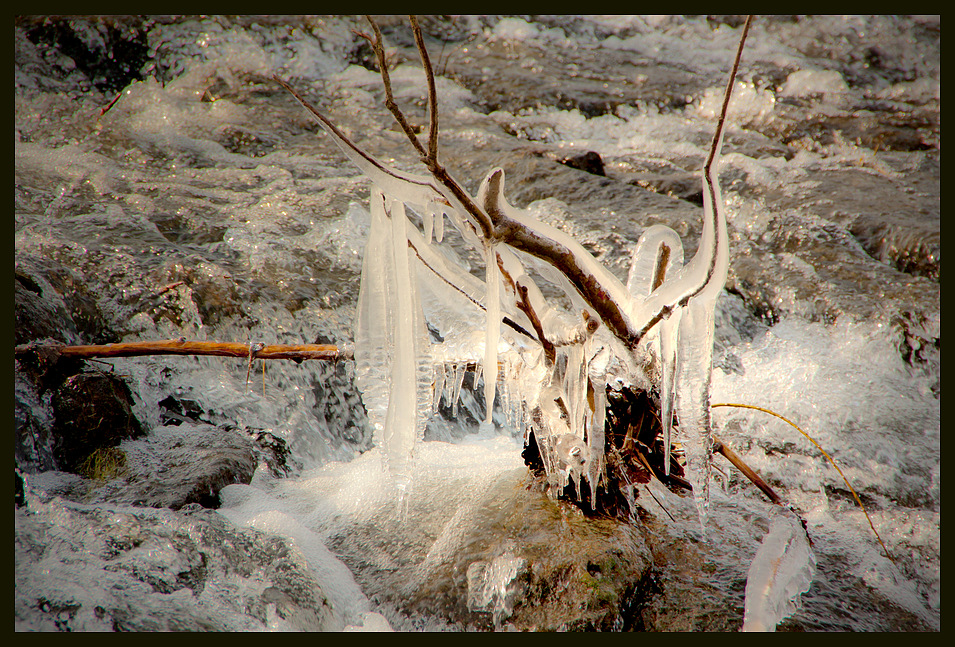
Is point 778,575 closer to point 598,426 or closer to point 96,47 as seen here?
point 598,426

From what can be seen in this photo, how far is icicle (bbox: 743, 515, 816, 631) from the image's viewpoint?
194cm

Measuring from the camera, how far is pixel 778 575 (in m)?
2.09

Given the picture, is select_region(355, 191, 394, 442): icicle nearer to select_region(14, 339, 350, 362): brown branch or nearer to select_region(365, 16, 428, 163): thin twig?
select_region(14, 339, 350, 362): brown branch

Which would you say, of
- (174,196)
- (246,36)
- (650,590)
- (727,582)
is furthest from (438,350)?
(246,36)

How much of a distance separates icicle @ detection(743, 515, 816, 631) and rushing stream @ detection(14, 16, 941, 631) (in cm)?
6

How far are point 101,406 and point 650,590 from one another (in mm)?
2476

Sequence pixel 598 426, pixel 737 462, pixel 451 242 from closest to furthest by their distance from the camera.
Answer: pixel 598 426 < pixel 737 462 < pixel 451 242

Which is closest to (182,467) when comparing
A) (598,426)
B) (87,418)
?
(87,418)

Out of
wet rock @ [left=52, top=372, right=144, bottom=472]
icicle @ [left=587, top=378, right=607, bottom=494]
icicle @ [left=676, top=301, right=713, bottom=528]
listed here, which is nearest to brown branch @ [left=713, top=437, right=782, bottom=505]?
icicle @ [left=676, top=301, right=713, bottom=528]

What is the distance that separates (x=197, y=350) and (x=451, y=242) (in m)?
2.83

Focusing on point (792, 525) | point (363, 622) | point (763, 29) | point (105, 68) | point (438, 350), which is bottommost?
point (363, 622)

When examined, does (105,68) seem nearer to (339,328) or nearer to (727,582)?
(339,328)

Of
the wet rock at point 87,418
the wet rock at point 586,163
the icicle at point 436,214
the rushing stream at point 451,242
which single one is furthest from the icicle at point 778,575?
the wet rock at point 586,163

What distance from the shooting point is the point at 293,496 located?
2.71 meters
